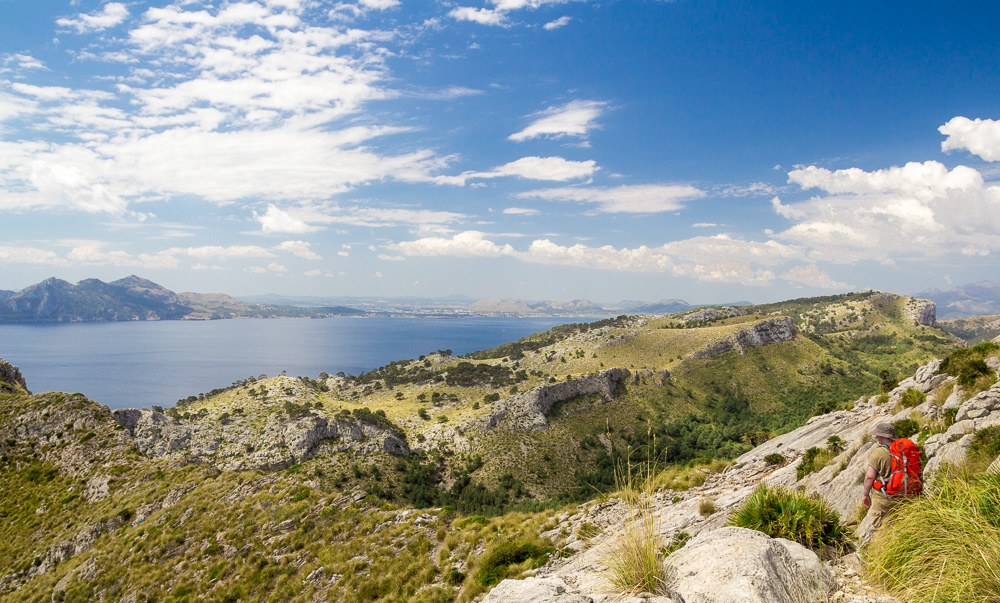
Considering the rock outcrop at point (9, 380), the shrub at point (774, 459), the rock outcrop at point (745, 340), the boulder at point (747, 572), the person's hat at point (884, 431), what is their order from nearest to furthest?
the boulder at point (747, 572)
the person's hat at point (884, 431)
the shrub at point (774, 459)
the rock outcrop at point (9, 380)
the rock outcrop at point (745, 340)

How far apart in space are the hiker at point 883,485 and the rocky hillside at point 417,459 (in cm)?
299

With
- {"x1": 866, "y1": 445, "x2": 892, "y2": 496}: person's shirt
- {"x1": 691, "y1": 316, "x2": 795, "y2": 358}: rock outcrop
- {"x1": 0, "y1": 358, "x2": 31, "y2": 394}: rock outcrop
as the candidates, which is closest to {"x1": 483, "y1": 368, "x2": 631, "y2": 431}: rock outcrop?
{"x1": 691, "y1": 316, "x2": 795, "y2": 358}: rock outcrop

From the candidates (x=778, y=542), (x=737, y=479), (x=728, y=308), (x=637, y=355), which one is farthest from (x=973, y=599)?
(x=728, y=308)

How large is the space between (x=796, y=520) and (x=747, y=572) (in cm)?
299

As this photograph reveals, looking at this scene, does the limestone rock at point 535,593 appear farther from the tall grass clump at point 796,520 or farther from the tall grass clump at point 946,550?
the tall grass clump at point 946,550

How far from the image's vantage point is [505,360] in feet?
401

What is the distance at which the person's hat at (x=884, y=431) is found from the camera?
7.69 meters

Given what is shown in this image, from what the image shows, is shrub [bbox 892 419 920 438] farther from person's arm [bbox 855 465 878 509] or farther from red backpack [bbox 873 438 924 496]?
red backpack [bbox 873 438 924 496]

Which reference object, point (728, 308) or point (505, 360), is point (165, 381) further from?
point (728, 308)

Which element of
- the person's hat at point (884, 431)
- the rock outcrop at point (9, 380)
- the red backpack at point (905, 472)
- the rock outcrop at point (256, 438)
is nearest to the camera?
the red backpack at point (905, 472)

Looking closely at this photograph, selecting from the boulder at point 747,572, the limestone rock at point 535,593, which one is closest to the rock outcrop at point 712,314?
the boulder at point 747,572

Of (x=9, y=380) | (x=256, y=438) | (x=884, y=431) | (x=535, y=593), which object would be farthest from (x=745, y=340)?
(x=9, y=380)

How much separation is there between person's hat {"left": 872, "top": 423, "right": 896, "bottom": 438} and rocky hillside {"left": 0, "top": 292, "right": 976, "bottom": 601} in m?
3.24

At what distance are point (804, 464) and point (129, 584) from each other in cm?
3218
